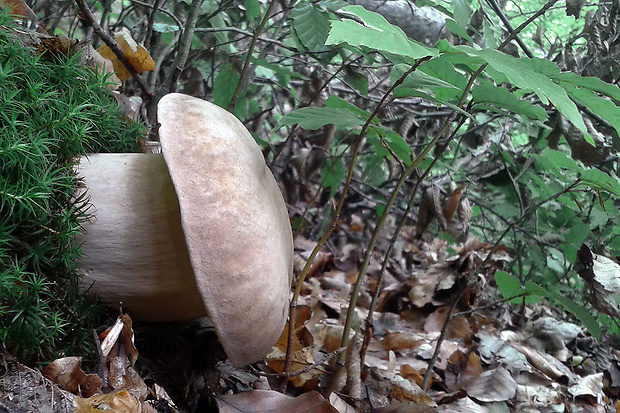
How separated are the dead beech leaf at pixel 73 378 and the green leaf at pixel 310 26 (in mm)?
1246

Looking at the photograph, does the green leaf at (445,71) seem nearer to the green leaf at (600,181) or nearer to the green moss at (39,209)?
the green leaf at (600,181)

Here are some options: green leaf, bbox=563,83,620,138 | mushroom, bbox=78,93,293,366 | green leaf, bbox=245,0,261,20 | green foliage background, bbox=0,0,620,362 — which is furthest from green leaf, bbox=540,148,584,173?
green leaf, bbox=245,0,261,20

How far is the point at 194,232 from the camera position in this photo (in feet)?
3.43

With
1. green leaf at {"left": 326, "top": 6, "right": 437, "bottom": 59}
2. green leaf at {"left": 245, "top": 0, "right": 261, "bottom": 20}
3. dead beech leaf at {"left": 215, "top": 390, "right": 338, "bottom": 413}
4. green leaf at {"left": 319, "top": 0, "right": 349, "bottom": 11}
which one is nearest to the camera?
green leaf at {"left": 326, "top": 6, "right": 437, "bottom": 59}

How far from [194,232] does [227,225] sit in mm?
79

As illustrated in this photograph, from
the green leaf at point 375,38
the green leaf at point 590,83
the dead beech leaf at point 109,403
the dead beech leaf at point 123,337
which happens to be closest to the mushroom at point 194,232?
the dead beech leaf at point 123,337

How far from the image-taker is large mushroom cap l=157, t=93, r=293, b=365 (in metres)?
1.06

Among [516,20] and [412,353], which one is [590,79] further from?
[516,20]

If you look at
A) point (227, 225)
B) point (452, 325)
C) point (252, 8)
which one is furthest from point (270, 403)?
point (252, 8)

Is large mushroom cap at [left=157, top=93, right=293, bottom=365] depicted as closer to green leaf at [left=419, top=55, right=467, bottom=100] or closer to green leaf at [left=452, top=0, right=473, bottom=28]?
green leaf at [left=419, top=55, right=467, bottom=100]

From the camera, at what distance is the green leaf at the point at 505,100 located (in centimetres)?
124

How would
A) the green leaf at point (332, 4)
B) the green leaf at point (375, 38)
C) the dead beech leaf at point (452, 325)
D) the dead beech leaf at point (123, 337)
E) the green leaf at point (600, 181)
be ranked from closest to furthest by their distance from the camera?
the green leaf at point (375, 38), the dead beech leaf at point (123, 337), the green leaf at point (600, 181), the green leaf at point (332, 4), the dead beech leaf at point (452, 325)

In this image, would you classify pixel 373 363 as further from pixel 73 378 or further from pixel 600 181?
pixel 73 378

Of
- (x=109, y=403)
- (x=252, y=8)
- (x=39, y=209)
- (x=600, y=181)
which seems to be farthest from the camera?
(x=252, y=8)
